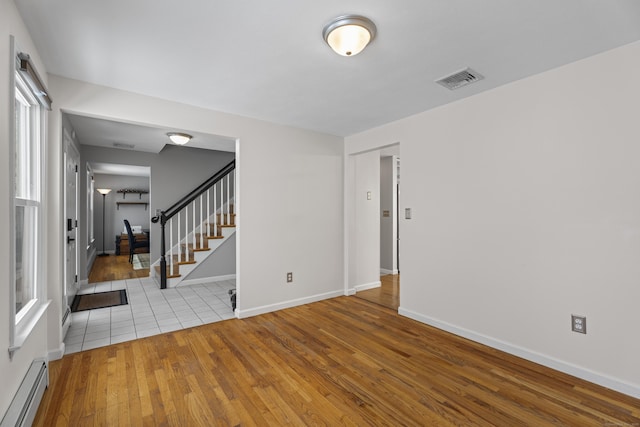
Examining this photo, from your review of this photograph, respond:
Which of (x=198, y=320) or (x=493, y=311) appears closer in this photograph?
(x=493, y=311)

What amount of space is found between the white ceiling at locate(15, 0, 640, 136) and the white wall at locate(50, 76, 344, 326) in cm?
32

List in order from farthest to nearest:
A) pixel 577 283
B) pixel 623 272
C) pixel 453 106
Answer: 1. pixel 453 106
2. pixel 577 283
3. pixel 623 272

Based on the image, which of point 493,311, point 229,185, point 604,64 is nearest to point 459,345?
point 493,311

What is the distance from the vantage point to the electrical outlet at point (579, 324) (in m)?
2.22

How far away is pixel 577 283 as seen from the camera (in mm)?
2266

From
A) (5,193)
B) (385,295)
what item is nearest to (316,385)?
(5,193)

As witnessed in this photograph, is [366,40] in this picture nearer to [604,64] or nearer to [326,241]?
[604,64]

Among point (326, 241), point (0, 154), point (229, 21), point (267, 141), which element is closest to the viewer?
point (0, 154)

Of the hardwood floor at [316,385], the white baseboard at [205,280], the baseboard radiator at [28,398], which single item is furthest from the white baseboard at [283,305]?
the white baseboard at [205,280]

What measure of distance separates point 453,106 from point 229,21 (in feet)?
7.49

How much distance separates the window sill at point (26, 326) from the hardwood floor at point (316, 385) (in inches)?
19.7

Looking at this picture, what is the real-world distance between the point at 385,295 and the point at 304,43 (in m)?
3.54

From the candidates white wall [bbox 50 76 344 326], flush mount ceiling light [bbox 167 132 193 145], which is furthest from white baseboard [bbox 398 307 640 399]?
flush mount ceiling light [bbox 167 132 193 145]

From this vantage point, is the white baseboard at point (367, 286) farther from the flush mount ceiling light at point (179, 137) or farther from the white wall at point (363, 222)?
the flush mount ceiling light at point (179, 137)
